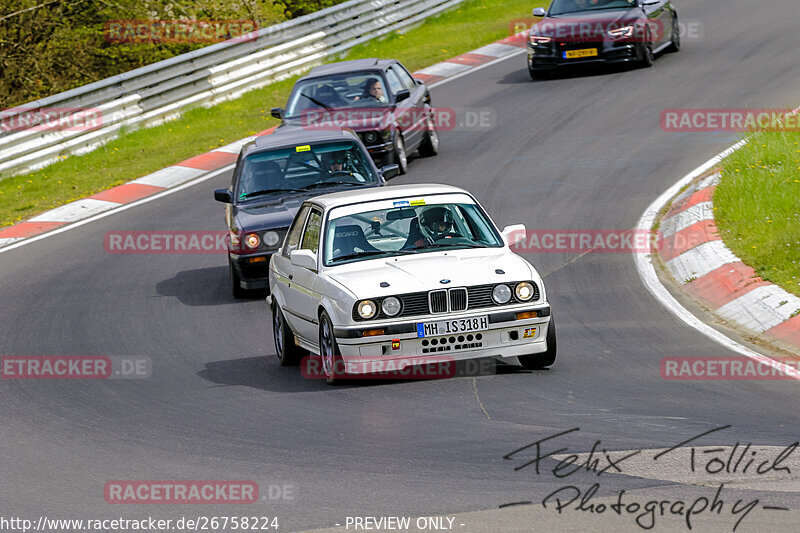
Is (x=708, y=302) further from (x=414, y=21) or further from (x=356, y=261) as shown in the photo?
(x=414, y=21)

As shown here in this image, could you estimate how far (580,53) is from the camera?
23.5m

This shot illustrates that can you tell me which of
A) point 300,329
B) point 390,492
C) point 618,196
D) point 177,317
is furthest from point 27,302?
point 390,492

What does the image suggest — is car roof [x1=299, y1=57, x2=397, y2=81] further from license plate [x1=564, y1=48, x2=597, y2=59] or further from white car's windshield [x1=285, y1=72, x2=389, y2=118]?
license plate [x1=564, y1=48, x2=597, y2=59]

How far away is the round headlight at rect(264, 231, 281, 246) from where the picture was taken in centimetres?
1343

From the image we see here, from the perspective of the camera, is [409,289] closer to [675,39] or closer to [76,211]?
[76,211]

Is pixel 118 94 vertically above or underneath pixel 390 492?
underneath

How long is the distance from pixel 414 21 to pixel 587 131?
12339mm

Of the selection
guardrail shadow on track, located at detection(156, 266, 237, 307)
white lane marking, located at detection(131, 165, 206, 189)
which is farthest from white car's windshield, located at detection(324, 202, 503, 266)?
white lane marking, located at detection(131, 165, 206, 189)

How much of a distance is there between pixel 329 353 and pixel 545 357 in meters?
1.64

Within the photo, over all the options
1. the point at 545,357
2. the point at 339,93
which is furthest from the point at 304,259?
the point at 339,93

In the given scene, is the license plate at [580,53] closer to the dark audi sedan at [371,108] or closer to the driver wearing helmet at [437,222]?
the dark audi sedan at [371,108]

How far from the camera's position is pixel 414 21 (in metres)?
31.6

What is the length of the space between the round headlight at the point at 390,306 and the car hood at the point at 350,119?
9209mm
